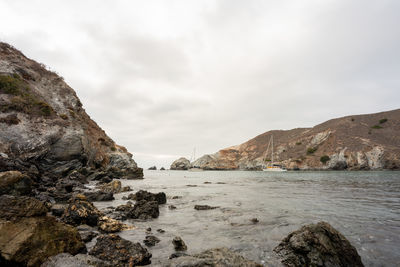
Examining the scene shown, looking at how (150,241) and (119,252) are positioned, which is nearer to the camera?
(119,252)

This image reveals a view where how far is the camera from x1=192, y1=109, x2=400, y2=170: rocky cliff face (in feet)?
243

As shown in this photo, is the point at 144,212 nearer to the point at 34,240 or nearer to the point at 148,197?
the point at 148,197

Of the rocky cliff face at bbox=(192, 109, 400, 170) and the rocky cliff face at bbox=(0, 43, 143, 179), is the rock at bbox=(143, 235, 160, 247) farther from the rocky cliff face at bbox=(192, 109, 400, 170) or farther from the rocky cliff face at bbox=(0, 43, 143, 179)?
the rocky cliff face at bbox=(192, 109, 400, 170)

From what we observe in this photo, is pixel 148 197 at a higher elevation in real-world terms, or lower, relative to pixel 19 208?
lower

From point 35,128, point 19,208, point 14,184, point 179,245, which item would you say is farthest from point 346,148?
point 19,208

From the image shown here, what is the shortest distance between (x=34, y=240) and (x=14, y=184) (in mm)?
7184

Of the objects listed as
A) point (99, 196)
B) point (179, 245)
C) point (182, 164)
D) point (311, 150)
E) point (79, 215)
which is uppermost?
point (311, 150)

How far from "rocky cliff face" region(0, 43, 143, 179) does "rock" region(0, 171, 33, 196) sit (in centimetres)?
903

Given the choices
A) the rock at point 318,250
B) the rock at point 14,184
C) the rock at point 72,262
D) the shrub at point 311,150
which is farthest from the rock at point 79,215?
the shrub at point 311,150

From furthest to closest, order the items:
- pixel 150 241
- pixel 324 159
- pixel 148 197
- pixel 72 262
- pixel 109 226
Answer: pixel 324 159
pixel 148 197
pixel 109 226
pixel 150 241
pixel 72 262

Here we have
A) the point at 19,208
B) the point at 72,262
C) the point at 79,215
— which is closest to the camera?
the point at 72,262

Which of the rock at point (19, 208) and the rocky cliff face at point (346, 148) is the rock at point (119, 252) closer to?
the rock at point (19, 208)

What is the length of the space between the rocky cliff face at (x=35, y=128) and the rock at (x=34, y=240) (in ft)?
52.4

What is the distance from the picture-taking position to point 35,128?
23125 millimetres
